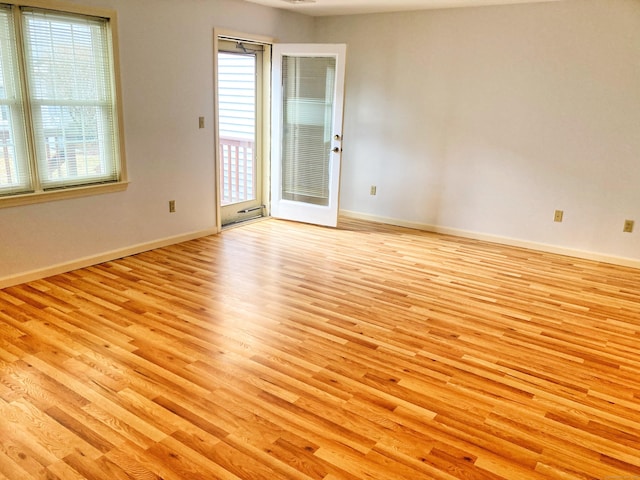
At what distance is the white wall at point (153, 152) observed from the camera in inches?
149

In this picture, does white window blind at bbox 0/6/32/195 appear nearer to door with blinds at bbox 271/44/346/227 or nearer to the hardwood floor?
the hardwood floor

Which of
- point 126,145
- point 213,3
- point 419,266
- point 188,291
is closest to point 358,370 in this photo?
point 188,291

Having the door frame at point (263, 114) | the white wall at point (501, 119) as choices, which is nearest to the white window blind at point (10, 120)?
the door frame at point (263, 114)

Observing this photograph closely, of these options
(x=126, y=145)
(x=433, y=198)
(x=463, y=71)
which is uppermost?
(x=463, y=71)

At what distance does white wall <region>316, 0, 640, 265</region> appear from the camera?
15.0 feet

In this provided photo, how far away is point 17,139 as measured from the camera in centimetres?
352

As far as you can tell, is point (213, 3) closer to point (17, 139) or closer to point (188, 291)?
point (17, 139)

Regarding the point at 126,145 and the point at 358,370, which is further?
the point at 126,145

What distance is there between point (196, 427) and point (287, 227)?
356 cm

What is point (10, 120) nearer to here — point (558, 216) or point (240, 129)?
point (240, 129)

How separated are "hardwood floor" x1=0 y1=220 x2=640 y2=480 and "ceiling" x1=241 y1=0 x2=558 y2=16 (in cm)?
259

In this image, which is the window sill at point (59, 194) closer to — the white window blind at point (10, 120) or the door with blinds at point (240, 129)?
the white window blind at point (10, 120)

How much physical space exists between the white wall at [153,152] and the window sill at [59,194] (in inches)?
1.7

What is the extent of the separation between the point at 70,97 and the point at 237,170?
2493 millimetres
